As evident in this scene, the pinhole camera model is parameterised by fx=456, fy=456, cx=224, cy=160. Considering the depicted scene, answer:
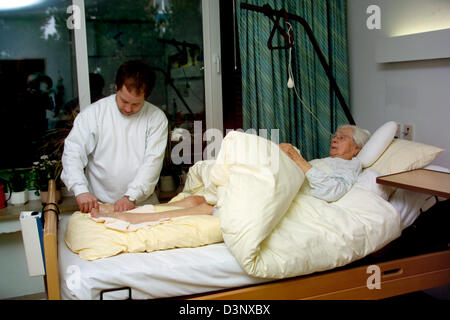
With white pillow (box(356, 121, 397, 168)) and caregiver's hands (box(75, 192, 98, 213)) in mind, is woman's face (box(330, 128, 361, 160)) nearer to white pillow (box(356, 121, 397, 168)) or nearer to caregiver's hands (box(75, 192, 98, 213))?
white pillow (box(356, 121, 397, 168))

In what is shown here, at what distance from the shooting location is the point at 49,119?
3.09m

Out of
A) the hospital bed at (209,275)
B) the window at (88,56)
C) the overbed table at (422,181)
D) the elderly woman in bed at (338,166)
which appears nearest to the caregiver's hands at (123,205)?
the hospital bed at (209,275)

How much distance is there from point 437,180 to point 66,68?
2352 millimetres

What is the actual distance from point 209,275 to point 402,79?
1.83 meters

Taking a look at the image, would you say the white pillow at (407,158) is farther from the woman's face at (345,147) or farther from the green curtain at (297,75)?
the green curtain at (297,75)

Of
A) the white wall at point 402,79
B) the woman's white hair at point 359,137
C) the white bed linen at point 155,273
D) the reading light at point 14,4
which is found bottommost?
the white bed linen at point 155,273

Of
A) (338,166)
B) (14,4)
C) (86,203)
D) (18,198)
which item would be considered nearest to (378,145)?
(338,166)

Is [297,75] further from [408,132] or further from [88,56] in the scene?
[88,56]

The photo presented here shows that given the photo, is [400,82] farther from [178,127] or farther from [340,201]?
[178,127]

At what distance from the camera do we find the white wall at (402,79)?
2.58 meters

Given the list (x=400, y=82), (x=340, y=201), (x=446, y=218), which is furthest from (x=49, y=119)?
(x=446, y=218)

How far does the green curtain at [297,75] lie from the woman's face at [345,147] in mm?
657

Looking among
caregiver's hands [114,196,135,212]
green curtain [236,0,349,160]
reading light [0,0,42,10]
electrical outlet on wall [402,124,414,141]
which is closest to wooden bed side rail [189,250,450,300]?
caregiver's hands [114,196,135,212]

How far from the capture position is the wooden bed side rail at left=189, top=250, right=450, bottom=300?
1868 millimetres
